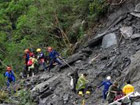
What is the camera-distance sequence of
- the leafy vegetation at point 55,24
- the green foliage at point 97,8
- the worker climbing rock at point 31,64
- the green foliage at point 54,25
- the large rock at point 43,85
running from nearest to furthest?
1. the large rock at point 43,85
2. the worker climbing rock at point 31,64
3. the green foliage at point 97,8
4. the leafy vegetation at point 55,24
5. the green foliage at point 54,25

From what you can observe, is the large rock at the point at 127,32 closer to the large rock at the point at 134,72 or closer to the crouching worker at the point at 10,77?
the large rock at the point at 134,72

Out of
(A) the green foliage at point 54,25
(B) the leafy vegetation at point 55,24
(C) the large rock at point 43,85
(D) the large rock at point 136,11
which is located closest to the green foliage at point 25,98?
(C) the large rock at point 43,85

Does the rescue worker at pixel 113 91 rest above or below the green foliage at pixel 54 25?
above

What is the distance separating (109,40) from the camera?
70.5ft

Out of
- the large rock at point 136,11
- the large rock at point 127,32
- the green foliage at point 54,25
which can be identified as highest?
the large rock at point 136,11

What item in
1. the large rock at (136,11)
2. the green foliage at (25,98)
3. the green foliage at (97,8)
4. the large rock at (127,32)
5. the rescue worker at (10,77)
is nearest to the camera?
the green foliage at (25,98)

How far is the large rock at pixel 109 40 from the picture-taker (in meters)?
21.2

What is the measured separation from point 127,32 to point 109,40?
44.9 inches

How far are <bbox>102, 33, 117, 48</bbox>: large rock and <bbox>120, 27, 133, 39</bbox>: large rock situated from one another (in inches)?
22.0

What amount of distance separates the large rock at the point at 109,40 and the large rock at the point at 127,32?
1.83 feet

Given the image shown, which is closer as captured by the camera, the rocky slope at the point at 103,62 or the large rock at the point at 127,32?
the rocky slope at the point at 103,62

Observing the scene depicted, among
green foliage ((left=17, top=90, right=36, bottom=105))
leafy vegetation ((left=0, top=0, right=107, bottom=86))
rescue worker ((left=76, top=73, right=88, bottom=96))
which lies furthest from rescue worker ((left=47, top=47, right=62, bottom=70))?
rescue worker ((left=76, top=73, right=88, bottom=96))

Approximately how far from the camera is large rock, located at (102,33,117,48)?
69.6 ft

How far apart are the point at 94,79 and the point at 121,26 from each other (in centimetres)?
480
